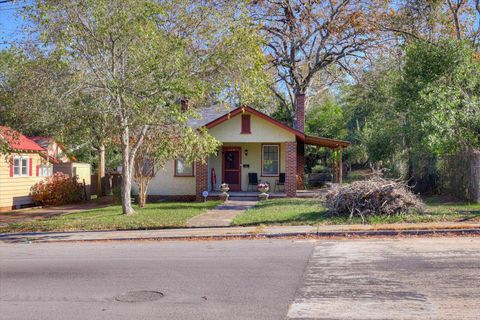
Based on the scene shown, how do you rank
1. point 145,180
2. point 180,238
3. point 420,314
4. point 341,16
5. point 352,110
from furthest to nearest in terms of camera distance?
point 352,110 < point 341,16 < point 145,180 < point 180,238 < point 420,314

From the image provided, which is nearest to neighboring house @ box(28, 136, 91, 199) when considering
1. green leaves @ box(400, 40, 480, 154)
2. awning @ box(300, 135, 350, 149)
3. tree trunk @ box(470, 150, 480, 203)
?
awning @ box(300, 135, 350, 149)

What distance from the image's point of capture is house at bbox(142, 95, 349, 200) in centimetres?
2342

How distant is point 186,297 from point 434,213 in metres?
10.2

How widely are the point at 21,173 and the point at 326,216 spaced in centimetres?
1613

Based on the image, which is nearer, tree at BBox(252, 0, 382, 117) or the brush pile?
the brush pile

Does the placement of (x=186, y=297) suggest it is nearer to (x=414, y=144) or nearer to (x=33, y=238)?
(x=33, y=238)

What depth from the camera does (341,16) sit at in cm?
3066

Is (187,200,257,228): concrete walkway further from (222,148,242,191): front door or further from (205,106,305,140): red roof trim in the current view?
(205,106,305,140): red roof trim

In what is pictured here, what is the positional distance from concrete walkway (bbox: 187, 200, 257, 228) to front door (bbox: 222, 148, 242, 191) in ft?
9.47

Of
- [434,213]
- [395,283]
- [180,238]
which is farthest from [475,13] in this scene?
[395,283]

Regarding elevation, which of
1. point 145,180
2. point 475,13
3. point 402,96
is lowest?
point 145,180

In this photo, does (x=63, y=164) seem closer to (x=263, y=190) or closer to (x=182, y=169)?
(x=182, y=169)

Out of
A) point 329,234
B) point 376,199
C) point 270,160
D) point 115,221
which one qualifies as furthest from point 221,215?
point 270,160

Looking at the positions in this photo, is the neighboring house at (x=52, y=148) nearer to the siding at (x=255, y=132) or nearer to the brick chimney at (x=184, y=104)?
the siding at (x=255, y=132)
